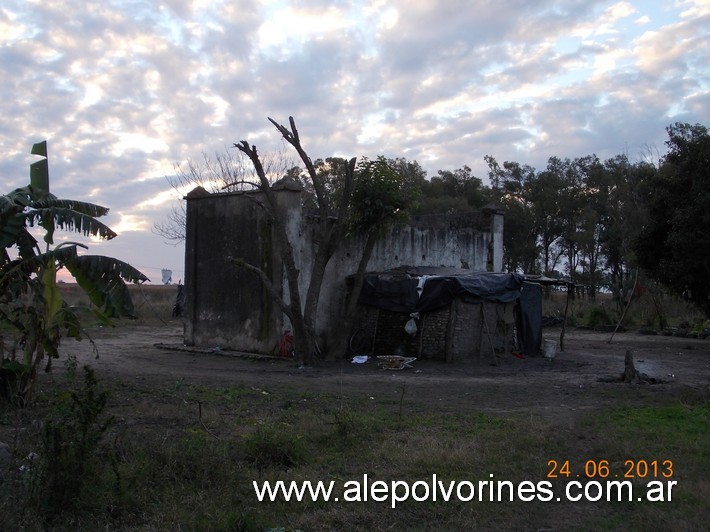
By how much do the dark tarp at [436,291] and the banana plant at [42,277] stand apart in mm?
8316

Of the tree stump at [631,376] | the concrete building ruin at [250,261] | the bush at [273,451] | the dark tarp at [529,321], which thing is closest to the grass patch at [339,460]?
the bush at [273,451]

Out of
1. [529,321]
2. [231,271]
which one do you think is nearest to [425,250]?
[529,321]

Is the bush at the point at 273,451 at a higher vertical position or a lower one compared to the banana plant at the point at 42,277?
lower

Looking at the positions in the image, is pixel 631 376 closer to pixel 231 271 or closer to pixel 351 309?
pixel 351 309

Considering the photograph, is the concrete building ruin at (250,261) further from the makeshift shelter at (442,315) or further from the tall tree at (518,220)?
the tall tree at (518,220)

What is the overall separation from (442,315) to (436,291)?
676mm

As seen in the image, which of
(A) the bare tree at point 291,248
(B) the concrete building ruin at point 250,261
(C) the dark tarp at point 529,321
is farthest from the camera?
(C) the dark tarp at point 529,321

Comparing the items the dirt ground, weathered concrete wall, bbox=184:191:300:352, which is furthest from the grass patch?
weathered concrete wall, bbox=184:191:300:352

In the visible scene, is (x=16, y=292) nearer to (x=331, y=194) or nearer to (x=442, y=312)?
(x=442, y=312)

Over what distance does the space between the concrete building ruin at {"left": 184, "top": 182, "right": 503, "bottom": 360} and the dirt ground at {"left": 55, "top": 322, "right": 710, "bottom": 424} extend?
0.87 metres

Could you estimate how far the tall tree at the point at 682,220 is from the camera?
19281mm

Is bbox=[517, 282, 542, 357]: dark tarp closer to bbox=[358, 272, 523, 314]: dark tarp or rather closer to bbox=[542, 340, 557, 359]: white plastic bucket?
bbox=[542, 340, 557, 359]: white plastic bucket

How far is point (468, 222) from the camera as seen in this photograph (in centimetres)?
2394

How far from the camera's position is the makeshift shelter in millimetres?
17453
